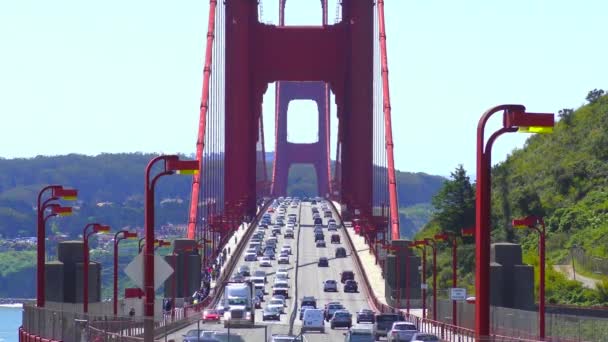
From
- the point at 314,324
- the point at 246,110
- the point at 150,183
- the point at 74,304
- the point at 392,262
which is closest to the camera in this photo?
the point at 150,183

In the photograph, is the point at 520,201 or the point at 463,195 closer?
the point at 520,201

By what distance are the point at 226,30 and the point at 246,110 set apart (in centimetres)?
890

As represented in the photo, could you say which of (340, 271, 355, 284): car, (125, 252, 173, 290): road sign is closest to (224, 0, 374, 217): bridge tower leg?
(340, 271, 355, 284): car

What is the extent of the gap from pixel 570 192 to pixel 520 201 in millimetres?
3367

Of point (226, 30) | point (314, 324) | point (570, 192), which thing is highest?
point (226, 30)

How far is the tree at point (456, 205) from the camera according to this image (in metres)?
137

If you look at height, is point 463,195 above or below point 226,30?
below

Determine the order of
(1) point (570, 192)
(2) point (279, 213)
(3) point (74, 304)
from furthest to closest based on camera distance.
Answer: (2) point (279, 213) < (1) point (570, 192) < (3) point (74, 304)

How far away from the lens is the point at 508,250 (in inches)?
2458

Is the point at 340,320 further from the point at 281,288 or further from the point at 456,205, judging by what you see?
the point at 456,205

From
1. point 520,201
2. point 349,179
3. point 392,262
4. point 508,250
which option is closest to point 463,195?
point 349,179

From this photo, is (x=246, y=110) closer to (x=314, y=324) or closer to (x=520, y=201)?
(x=520, y=201)

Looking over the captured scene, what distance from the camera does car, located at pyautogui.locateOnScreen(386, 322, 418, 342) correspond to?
5703 centimetres

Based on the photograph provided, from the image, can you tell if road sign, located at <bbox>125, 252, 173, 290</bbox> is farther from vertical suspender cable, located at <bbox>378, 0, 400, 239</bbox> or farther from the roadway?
vertical suspender cable, located at <bbox>378, 0, 400, 239</bbox>
